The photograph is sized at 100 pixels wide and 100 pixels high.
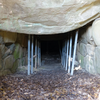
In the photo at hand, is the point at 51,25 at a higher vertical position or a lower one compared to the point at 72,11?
lower

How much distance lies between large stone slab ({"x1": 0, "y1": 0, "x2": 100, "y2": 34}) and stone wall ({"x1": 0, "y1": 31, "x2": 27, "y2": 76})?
1.89 ft

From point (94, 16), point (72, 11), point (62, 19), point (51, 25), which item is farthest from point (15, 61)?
point (94, 16)

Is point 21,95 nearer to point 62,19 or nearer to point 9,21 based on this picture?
point 9,21

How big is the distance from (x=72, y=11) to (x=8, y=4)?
1.37 metres

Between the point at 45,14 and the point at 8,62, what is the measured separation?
77.4 inches

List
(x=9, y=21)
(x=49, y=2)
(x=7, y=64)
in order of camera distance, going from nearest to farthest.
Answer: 1. (x=49, y=2)
2. (x=9, y=21)
3. (x=7, y=64)

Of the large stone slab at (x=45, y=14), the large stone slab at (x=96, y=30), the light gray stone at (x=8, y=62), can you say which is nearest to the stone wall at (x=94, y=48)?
the large stone slab at (x=96, y=30)

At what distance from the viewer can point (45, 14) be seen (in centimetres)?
223

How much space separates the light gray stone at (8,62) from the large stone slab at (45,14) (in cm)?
105

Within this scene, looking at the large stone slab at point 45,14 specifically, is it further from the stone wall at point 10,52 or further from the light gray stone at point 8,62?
the light gray stone at point 8,62

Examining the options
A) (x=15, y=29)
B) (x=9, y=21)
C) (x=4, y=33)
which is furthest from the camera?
(x=4, y=33)

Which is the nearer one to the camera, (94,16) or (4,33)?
(94,16)

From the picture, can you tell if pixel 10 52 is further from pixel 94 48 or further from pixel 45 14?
pixel 94 48

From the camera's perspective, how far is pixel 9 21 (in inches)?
93.5
